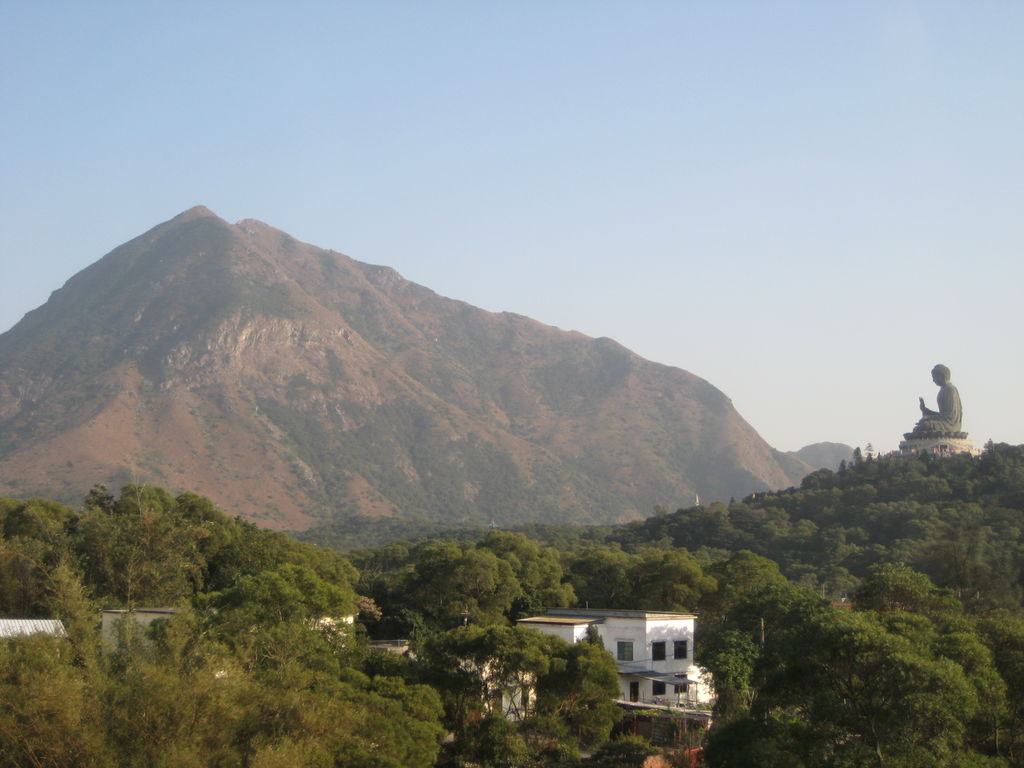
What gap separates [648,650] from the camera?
1475 inches

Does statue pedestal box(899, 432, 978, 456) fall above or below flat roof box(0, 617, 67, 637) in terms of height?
above

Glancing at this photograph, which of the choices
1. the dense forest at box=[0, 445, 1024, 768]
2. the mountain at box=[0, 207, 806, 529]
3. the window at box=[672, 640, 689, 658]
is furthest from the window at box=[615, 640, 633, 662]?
the mountain at box=[0, 207, 806, 529]

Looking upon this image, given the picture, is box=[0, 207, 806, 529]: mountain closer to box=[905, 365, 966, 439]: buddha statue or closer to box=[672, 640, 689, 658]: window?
box=[905, 365, 966, 439]: buddha statue

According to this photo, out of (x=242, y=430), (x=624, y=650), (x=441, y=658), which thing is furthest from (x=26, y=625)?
(x=242, y=430)

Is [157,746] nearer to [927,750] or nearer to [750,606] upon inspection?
[927,750]

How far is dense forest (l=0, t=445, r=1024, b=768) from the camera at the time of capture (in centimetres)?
1883

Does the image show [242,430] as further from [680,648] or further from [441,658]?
[441,658]

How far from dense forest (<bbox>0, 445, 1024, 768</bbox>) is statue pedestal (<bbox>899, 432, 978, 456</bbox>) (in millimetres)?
43486

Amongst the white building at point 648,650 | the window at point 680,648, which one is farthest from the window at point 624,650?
the window at point 680,648

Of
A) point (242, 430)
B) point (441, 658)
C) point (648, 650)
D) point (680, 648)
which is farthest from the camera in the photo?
point (242, 430)

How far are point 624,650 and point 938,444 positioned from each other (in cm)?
6492

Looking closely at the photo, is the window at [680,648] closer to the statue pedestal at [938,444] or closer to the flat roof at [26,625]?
the flat roof at [26,625]

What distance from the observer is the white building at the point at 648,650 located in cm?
3588

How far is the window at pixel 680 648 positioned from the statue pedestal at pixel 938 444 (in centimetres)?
6086
